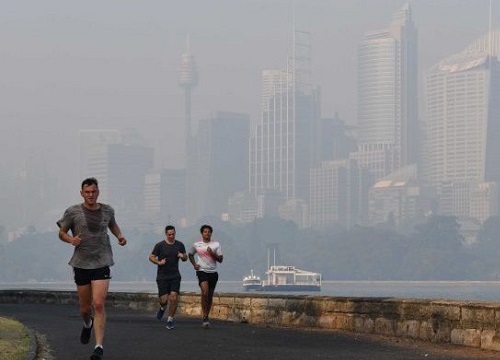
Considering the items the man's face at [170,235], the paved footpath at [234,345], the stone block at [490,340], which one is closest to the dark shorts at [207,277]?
the paved footpath at [234,345]

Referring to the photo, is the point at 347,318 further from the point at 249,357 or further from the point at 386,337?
the point at 249,357

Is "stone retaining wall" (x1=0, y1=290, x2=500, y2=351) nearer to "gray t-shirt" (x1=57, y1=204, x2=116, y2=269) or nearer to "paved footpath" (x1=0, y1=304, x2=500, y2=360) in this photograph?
"paved footpath" (x1=0, y1=304, x2=500, y2=360)

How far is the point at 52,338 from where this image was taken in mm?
19188

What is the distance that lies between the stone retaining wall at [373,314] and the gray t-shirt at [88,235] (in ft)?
17.1

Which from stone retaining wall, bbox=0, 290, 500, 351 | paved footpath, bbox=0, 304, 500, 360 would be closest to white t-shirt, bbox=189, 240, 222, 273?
paved footpath, bbox=0, 304, 500, 360

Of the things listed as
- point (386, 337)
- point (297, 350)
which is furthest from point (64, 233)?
point (386, 337)

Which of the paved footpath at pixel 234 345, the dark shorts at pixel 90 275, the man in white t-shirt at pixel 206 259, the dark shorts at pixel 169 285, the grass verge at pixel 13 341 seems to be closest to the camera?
the dark shorts at pixel 90 275

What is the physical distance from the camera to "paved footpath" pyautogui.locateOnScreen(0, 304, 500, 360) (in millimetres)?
15586

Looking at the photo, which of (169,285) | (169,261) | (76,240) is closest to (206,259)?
(169,261)

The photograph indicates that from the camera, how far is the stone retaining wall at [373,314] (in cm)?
1678

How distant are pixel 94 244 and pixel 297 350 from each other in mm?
3667

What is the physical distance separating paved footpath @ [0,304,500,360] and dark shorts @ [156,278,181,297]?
2.48 ft

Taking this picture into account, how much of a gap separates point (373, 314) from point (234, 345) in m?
3.36

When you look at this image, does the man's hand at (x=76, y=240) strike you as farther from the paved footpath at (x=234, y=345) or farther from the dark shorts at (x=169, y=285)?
the dark shorts at (x=169, y=285)
